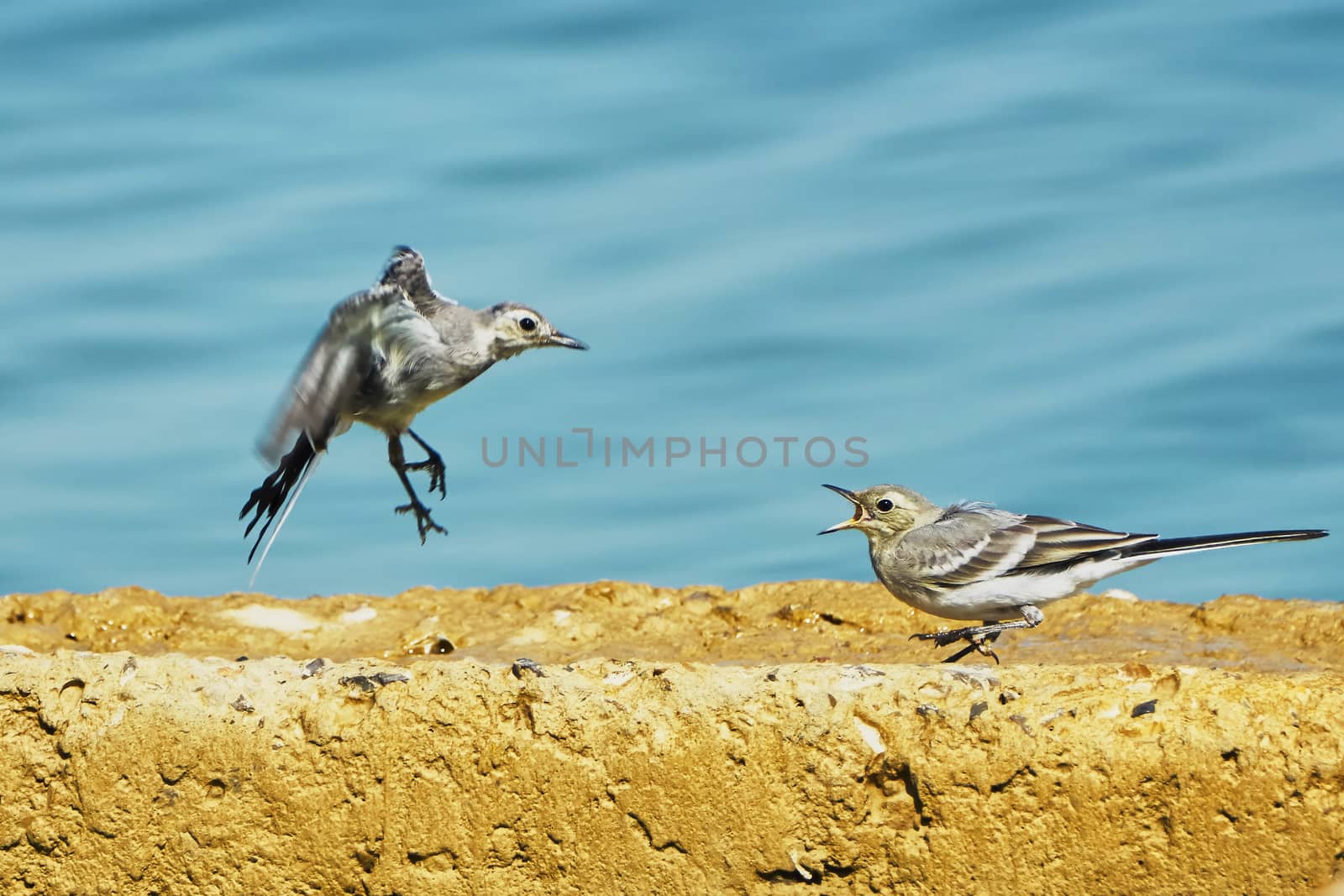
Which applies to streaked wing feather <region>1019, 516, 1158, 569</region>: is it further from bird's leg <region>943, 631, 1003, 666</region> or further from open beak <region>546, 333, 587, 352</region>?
open beak <region>546, 333, 587, 352</region>

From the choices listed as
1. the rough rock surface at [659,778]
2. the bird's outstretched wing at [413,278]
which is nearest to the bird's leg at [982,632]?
the rough rock surface at [659,778]

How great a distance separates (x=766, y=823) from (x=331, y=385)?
10.6ft

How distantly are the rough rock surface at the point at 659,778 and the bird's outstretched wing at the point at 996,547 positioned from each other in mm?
1847

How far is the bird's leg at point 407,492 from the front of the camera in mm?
8172

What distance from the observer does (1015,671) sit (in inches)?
253

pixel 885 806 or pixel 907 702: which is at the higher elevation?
pixel 907 702

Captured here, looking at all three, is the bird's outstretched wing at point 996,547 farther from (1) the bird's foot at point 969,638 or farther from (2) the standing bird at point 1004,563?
(1) the bird's foot at point 969,638

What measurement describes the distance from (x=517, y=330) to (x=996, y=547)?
282 centimetres

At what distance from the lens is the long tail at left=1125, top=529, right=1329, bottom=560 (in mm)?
8055

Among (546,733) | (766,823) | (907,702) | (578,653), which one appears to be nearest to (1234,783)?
Answer: (907,702)

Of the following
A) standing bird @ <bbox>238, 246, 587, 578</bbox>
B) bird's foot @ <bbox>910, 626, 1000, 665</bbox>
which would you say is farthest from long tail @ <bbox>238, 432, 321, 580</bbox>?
bird's foot @ <bbox>910, 626, 1000, 665</bbox>

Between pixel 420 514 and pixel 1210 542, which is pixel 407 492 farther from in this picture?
pixel 1210 542

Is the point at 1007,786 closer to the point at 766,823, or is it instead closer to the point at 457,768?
the point at 766,823

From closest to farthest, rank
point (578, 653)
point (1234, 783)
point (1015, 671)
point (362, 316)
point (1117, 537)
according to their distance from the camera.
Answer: point (1234, 783) → point (1015, 671) → point (362, 316) → point (1117, 537) → point (578, 653)
